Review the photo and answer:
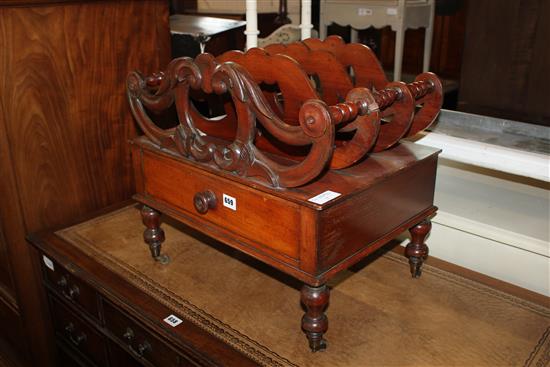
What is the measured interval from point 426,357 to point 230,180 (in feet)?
1.54

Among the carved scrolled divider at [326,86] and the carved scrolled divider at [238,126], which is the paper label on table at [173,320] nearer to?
the carved scrolled divider at [238,126]

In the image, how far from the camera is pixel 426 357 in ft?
3.25

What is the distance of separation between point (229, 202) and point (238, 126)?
0.50 feet

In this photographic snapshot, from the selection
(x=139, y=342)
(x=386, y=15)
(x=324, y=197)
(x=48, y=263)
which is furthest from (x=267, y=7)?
(x=324, y=197)

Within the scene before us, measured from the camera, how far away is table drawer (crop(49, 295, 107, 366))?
1393 mm

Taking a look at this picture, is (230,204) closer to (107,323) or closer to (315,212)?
(315,212)

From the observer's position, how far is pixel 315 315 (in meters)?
0.96

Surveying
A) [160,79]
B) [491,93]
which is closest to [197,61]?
[160,79]

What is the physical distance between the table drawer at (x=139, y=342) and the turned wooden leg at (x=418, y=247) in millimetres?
515

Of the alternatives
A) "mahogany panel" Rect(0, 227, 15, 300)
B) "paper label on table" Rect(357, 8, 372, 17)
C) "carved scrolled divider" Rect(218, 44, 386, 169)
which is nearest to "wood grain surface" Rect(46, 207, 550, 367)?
"mahogany panel" Rect(0, 227, 15, 300)

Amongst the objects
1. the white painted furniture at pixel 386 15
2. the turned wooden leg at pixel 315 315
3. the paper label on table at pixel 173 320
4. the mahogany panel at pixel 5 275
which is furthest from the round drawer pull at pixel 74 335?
the white painted furniture at pixel 386 15

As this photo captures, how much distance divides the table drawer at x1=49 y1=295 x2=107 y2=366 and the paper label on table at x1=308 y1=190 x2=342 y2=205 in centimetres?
77

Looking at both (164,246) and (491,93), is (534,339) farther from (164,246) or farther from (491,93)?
(491,93)

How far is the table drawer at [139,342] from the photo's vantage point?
111 centimetres
